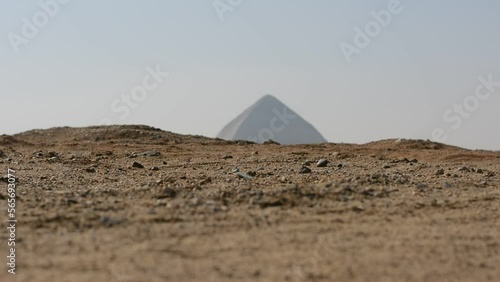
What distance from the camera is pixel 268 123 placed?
48.3 meters

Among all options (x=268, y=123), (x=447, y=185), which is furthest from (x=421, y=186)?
(x=268, y=123)

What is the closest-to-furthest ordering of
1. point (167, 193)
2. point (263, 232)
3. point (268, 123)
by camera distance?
point (263, 232), point (167, 193), point (268, 123)

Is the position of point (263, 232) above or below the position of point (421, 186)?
below

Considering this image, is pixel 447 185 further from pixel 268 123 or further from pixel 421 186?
pixel 268 123

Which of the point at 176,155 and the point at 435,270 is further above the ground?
the point at 176,155

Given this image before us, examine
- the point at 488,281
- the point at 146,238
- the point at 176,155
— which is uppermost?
the point at 176,155

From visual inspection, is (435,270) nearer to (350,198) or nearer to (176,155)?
(350,198)

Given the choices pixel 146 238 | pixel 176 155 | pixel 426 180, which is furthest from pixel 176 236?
pixel 176 155

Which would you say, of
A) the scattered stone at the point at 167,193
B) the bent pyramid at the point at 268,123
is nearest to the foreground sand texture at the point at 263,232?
the scattered stone at the point at 167,193

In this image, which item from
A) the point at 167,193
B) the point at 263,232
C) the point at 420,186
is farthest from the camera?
the point at 420,186

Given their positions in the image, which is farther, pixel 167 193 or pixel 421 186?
pixel 421 186

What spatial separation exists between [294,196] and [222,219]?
126cm

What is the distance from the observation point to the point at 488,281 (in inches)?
181

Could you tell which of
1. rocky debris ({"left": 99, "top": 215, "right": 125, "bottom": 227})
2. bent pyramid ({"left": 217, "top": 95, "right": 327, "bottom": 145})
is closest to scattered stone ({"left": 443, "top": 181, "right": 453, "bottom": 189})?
rocky debris ({"left": 99, "top": 215, "right": 125, "bottom": 227})
